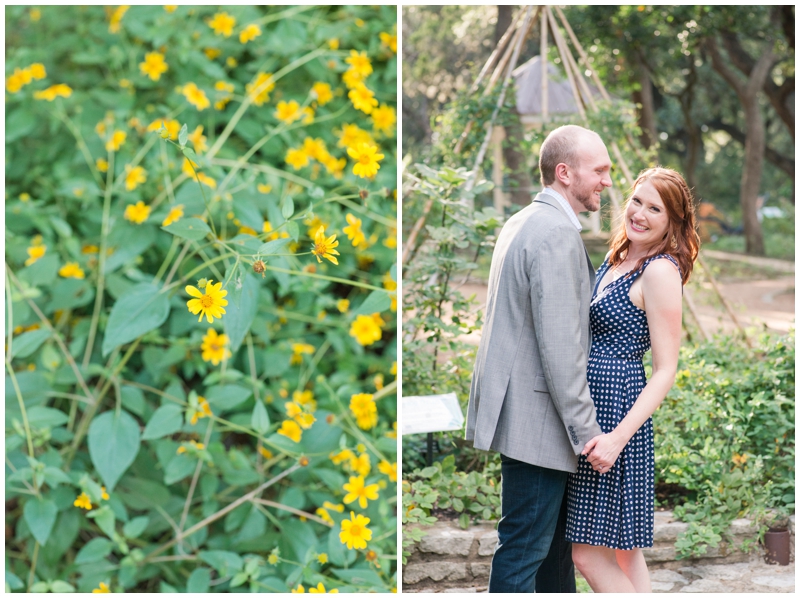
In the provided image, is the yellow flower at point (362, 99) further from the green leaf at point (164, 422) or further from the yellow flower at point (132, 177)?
the green leaf at point (164, 422)

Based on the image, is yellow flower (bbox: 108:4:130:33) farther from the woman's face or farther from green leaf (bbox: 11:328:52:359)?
the woman's face

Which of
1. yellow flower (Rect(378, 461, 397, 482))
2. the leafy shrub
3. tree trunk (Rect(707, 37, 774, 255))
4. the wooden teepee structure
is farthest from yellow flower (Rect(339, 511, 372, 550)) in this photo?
tree trunk (Rect(707, 37, 774, 255))

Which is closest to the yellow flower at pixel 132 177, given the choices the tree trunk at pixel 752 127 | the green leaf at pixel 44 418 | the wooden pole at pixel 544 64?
the green leaf at pixel 44 418

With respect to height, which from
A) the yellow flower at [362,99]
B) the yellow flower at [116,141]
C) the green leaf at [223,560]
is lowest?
the green leaf at [223,560]

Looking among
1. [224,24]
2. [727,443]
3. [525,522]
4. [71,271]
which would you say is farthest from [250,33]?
[727,443]

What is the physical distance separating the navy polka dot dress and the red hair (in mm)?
38

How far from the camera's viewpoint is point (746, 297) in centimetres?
512

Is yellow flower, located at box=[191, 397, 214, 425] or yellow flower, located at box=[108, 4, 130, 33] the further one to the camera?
yellow flower, located at box=[108, 4, 130, 33]

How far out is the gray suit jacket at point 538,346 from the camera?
4.11 ft

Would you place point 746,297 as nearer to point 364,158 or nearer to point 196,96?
point 196,96

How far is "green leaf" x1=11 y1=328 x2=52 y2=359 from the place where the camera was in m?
1.53

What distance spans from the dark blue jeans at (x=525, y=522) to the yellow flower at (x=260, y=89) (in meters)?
1.17

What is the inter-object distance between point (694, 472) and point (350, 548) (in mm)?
1164

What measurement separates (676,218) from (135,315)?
3.52 feet
